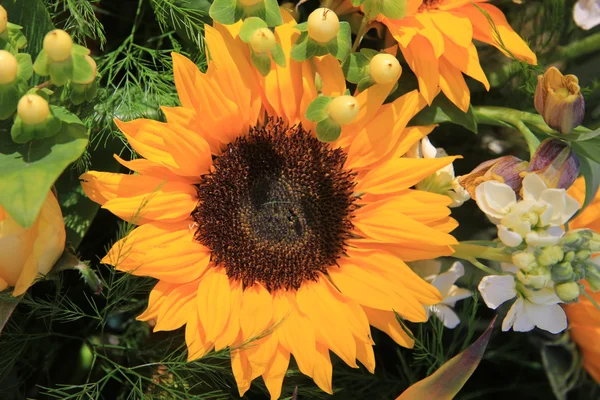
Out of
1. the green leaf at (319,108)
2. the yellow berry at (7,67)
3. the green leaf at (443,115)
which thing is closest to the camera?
the yellow berry at (7,67)

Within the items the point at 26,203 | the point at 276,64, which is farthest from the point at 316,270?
the point at 26,203

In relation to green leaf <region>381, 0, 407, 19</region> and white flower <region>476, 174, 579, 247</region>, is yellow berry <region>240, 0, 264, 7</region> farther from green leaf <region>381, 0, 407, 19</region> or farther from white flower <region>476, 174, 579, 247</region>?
white flower <region>476, 174, 579, 247</region>

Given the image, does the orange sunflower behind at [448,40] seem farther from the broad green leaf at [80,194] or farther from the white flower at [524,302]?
the broad green leaf at [80,194]

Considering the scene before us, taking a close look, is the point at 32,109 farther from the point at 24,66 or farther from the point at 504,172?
the point at 504,172

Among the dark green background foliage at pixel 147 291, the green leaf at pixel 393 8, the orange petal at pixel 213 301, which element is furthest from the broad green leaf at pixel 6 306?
the green leaf at pixel 393 8

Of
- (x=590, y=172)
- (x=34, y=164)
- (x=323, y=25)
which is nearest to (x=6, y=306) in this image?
(x=34, y=164)


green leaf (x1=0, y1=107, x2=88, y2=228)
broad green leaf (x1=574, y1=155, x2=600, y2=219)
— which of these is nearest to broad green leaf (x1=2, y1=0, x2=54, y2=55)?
green leaf (x1=0, y1=107, x2=88, y2=228)
